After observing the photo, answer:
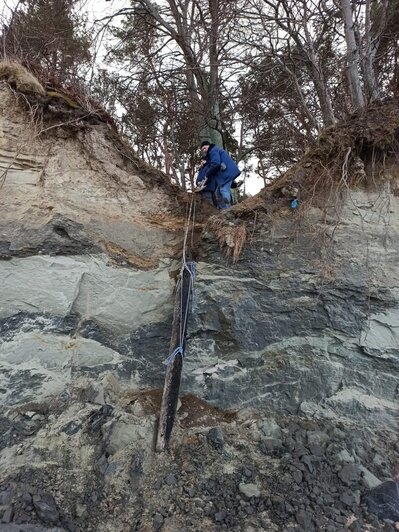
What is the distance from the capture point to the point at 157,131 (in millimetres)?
9727

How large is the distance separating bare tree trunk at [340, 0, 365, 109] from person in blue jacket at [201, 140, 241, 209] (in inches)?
82.6

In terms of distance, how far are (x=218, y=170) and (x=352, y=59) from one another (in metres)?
2.63

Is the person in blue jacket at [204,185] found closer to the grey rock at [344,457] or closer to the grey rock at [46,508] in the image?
the grey rock at [344,457]

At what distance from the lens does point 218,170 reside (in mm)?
5625

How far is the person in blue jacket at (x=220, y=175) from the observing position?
5.50 m

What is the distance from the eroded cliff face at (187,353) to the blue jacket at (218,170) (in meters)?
1.01

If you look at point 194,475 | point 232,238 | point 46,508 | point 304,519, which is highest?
point 232,238

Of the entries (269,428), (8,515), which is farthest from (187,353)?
(8,515)

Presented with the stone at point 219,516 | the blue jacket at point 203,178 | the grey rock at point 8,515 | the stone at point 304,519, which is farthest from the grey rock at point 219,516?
the blue jacket at point 203,178

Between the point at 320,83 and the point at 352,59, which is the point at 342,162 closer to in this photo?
the point at 352,59

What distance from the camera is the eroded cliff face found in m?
3.22

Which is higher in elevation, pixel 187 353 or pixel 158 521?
pixel 187 353

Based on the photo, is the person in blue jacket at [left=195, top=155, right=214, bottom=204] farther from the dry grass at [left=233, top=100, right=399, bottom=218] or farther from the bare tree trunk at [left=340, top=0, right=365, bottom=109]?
the bare tree trunk at [left=340, top=0, right=365, bottom=109]

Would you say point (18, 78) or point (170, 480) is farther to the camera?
point (18, 78)
